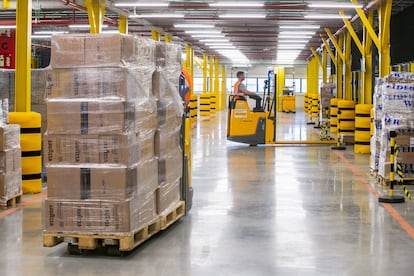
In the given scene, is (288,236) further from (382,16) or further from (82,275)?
(382,16)

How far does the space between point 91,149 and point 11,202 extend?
3.32m

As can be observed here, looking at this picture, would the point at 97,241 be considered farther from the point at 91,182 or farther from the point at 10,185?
the point at 10,185

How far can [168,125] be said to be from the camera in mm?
7109

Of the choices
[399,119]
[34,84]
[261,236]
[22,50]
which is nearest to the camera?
[261,236]

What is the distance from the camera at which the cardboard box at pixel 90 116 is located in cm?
600

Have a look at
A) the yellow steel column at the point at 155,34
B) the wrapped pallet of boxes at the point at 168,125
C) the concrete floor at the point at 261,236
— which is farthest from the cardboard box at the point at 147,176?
the yellow steel column at the point at 155,34

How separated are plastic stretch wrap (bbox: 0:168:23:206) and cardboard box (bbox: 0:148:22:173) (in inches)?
2.2

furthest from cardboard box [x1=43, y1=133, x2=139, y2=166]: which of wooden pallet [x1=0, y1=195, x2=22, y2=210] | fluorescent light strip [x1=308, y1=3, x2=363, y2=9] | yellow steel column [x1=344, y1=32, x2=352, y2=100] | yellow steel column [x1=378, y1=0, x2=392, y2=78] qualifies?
yellow steel column [x1=344, y1=32, x2=352, y2=100]

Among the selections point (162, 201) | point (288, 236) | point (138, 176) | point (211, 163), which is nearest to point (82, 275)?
point (138, 176)

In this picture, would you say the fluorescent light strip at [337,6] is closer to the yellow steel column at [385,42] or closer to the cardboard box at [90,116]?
the yellow steel column at [385,42]

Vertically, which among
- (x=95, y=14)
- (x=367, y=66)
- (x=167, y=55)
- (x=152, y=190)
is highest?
(x=95, y=14)

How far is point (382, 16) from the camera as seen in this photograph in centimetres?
1439

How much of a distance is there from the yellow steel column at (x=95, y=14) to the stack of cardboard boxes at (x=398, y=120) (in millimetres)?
6963

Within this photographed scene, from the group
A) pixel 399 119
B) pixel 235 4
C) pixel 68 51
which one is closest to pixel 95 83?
pixel 68 51
